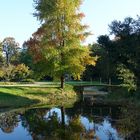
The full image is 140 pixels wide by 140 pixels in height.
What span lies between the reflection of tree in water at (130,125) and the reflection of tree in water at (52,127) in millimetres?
2192

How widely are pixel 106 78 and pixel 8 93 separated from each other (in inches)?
2270

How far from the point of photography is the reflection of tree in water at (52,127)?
24.6 meters

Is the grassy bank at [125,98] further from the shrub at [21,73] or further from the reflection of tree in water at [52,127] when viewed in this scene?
the shrub at [21,73]

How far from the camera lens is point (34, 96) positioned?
155 feet

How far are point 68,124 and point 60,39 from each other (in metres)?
24.6

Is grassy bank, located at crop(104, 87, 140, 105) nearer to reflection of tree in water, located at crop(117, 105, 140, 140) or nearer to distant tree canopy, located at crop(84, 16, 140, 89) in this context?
distant tree canopy, located at crop(84, 16, 140, 89)

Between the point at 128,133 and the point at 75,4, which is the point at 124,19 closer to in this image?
the point at 75,4

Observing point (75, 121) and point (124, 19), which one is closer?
point (75, 121)

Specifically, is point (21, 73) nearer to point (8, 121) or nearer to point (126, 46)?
point (126, 46)

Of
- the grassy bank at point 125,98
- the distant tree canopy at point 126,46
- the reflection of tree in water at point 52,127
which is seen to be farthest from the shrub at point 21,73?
the reflection of tree in water at point 52,127

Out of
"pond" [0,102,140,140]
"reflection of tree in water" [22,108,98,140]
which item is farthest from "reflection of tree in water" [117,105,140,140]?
"reflection of tree in water" [22,108,98,140]

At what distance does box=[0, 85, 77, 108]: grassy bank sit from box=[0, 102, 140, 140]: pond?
13.8ft

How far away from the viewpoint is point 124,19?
4241 centimetres

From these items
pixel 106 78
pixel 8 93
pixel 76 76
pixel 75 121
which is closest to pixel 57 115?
pixel 75 121
